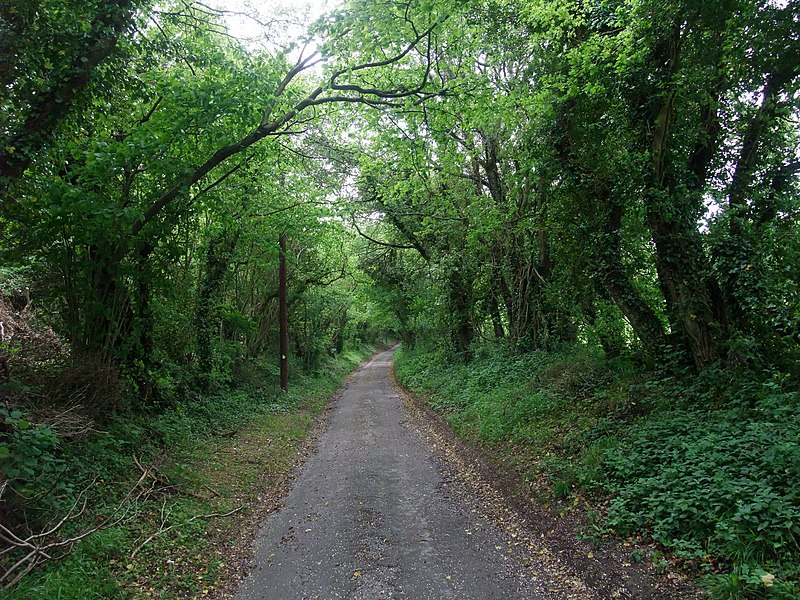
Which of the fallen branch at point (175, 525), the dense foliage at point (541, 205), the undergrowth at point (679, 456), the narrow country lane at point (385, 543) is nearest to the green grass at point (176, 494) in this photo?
the fallen branch at point (175, 525)

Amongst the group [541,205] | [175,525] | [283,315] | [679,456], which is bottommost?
[175,525]

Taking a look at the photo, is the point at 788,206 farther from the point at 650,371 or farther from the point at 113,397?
the point at 113,397

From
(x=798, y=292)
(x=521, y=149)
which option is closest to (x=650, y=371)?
(x=798, y=292)

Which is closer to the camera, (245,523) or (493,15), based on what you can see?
(245,523)

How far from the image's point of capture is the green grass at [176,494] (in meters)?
4.05

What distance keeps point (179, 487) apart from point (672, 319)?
829cm

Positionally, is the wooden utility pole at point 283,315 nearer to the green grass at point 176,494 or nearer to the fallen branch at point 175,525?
the green grass at point 176,494

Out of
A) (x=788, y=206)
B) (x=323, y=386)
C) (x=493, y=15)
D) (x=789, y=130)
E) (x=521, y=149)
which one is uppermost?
(x=493, y=15)

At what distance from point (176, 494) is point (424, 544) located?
3.57 meters

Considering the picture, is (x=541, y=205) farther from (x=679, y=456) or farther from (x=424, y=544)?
(x=424, y=544)

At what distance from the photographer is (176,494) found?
6219 millimetres

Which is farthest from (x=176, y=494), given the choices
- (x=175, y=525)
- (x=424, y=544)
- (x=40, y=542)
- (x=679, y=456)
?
(x=679, y=456)

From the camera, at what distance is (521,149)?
10.3 m

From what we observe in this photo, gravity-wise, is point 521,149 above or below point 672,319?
above
